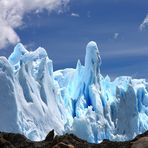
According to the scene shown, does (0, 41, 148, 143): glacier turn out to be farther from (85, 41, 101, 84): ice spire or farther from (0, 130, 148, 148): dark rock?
(0, 130, 148, 148): dark rock

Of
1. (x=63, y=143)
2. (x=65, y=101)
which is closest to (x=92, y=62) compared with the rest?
(x=65, y=101)

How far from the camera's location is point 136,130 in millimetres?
45969

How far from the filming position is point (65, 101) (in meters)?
48.2

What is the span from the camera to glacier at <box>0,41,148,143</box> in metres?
37.8

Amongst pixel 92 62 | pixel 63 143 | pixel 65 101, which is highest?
pixel 92 62

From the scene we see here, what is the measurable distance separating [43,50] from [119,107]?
32.2 ft

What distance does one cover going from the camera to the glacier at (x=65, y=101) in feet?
124

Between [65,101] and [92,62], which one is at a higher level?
[92,62]

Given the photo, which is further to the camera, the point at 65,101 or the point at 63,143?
the point at 65,101

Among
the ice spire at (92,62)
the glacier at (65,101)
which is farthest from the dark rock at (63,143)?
the ice spire at (92,62)

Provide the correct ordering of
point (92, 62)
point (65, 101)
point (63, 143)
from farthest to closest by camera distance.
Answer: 1. point (65, 101)
2. point (92, 62)
3. point (63, 143)

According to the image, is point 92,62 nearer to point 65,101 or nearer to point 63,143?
point 65,101

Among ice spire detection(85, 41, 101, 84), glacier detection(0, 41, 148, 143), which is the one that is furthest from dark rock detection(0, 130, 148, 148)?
ice spire detection(85, 41, 101, 84)

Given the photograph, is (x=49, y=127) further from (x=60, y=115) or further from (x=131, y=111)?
(x=131, y=111)
